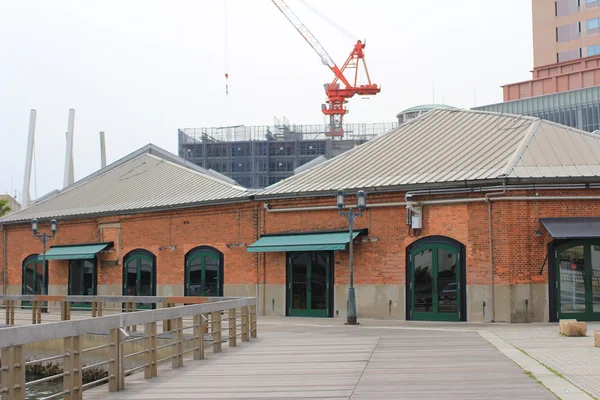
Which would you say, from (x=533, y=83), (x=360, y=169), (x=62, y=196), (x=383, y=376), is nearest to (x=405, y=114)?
(x=533, y=83)

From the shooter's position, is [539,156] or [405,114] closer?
[539,156]

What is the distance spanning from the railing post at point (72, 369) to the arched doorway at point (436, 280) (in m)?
17.9

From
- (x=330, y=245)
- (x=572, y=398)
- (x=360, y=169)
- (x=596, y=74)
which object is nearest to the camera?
(x=572, y=398)

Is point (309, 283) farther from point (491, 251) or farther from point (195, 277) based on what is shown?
point (491, 251)

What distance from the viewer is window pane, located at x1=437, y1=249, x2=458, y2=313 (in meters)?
27.1

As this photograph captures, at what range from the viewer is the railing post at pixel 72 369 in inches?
428

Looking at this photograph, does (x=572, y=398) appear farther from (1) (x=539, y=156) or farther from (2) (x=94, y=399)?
(1) (x=539, y=156)

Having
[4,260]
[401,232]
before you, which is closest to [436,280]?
[401,232]

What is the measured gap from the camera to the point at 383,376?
533 inches

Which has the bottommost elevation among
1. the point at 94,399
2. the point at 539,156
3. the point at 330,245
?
the point at 94,399

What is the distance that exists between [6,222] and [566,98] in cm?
6714

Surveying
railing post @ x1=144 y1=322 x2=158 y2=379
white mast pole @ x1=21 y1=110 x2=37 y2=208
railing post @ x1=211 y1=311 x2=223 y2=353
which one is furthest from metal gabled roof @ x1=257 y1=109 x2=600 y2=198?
white mast pole @ x1=21 y1=110 x2=37 y2=208

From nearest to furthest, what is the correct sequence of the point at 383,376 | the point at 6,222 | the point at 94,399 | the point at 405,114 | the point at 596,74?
the point at 94,399 < the point at 383,376 < the point at 6,222 < the point at 596,74 < the point at 405,114

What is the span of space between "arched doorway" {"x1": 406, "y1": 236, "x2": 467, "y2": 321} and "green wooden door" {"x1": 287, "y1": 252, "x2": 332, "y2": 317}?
11.6 ft
